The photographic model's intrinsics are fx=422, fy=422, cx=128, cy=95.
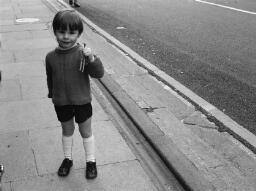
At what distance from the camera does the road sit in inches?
243

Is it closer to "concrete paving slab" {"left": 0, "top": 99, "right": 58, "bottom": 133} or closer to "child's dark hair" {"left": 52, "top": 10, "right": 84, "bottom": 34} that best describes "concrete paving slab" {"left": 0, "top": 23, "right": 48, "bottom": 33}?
"concrete paving slab" {"left": 0, "top": 99, "right": 58, "bottom": 133}

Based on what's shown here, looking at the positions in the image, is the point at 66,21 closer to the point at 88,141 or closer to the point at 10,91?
the point at 88,141

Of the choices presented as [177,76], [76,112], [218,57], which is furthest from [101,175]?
[218,57]

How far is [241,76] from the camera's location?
6859 millimetres

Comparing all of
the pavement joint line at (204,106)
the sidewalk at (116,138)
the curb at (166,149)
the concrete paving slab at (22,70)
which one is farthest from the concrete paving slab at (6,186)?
the concrete paving slab at (22,70)

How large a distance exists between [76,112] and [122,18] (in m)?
9.01

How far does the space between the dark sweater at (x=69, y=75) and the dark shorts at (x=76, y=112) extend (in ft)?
A: 0.28

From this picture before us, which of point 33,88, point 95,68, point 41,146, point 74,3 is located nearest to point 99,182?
point 41,146

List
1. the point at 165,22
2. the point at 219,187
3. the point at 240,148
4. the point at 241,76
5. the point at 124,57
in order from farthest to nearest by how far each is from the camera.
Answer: the point at 165,22, the point at 124,57, the point at 241,76, the point at 240,148, the point at 219,187

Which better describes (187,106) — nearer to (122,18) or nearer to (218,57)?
(218,57)

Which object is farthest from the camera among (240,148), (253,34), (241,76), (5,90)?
(253,34)

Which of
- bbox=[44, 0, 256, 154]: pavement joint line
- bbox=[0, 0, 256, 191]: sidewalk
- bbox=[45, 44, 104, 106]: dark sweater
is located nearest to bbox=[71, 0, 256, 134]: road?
bbox=[44, 0, 256, 154]: pavement joint line

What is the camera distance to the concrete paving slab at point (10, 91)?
5.63 m

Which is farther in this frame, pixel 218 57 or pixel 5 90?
pixel 218 57
